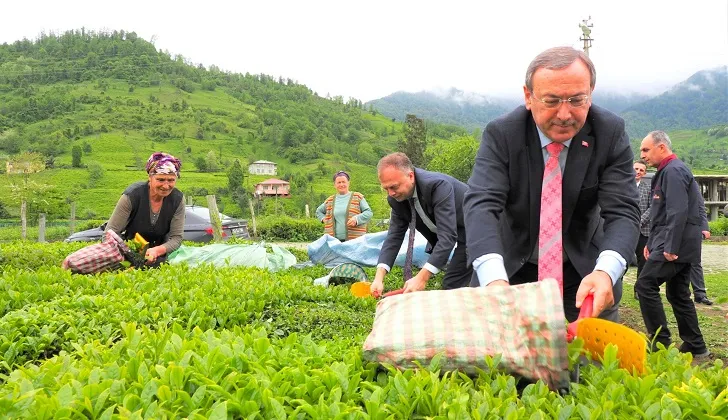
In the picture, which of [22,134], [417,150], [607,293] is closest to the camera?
[607,293]

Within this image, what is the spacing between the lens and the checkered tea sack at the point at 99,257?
513 cm

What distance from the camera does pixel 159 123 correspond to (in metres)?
85.2

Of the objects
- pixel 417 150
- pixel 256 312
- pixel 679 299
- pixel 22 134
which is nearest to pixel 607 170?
pixel 256 312

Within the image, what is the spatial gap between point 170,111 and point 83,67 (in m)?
30.9

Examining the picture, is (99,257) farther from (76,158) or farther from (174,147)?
(174,147)

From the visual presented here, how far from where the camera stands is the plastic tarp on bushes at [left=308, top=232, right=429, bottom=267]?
26.9 feet

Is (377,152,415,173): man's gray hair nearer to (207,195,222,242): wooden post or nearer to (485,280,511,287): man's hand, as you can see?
(485,280,511,287): man's hand

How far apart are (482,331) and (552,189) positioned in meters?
0.83

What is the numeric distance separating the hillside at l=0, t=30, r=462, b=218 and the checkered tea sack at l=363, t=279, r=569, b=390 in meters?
35.5

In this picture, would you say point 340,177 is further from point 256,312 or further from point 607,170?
point 607,170

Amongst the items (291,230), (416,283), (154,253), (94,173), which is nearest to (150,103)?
(94,173)

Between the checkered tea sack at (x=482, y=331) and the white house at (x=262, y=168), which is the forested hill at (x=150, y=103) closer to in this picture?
the white house at (x=262, y=168)

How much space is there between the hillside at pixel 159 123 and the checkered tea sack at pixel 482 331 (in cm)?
3550

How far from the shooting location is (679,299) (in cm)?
541
